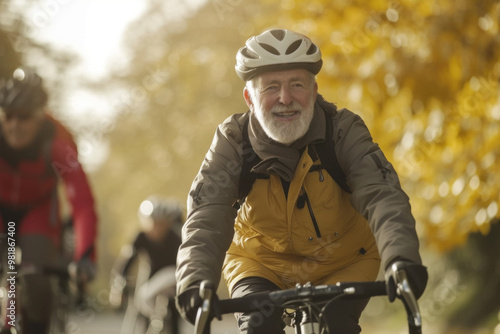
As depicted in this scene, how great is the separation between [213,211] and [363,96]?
3.77m

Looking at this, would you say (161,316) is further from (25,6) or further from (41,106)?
(25,6)

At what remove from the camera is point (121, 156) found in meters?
29.8

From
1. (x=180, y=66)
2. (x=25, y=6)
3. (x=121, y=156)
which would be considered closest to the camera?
(x=25, y=6)

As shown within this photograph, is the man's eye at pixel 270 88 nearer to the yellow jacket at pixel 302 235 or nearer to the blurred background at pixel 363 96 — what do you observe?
the yellow jacket at pixel 302 235

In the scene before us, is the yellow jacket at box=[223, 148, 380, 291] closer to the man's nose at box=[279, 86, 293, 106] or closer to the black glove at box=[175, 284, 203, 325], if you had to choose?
the man's nose at box=[279, 86, 293, 106]

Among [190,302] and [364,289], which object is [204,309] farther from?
[364,289]

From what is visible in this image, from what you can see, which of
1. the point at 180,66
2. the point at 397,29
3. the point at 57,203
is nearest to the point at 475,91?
the point at 397,29

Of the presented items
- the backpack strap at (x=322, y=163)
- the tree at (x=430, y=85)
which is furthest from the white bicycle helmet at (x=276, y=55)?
the tree at (x=430, y=85)

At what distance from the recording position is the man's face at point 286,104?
4.39 meters

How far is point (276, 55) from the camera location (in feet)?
14.5

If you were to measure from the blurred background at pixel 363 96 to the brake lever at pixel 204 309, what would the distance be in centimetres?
381

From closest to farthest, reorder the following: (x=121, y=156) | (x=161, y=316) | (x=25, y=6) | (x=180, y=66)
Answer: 1. (x=161, y=316)
2. (x=25, y=6)
3. (x=180, y=66)
4. (x=121, y=156)

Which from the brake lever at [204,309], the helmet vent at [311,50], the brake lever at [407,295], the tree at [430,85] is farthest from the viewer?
the tree at [430,85]

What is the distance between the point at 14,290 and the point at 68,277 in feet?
1.26
